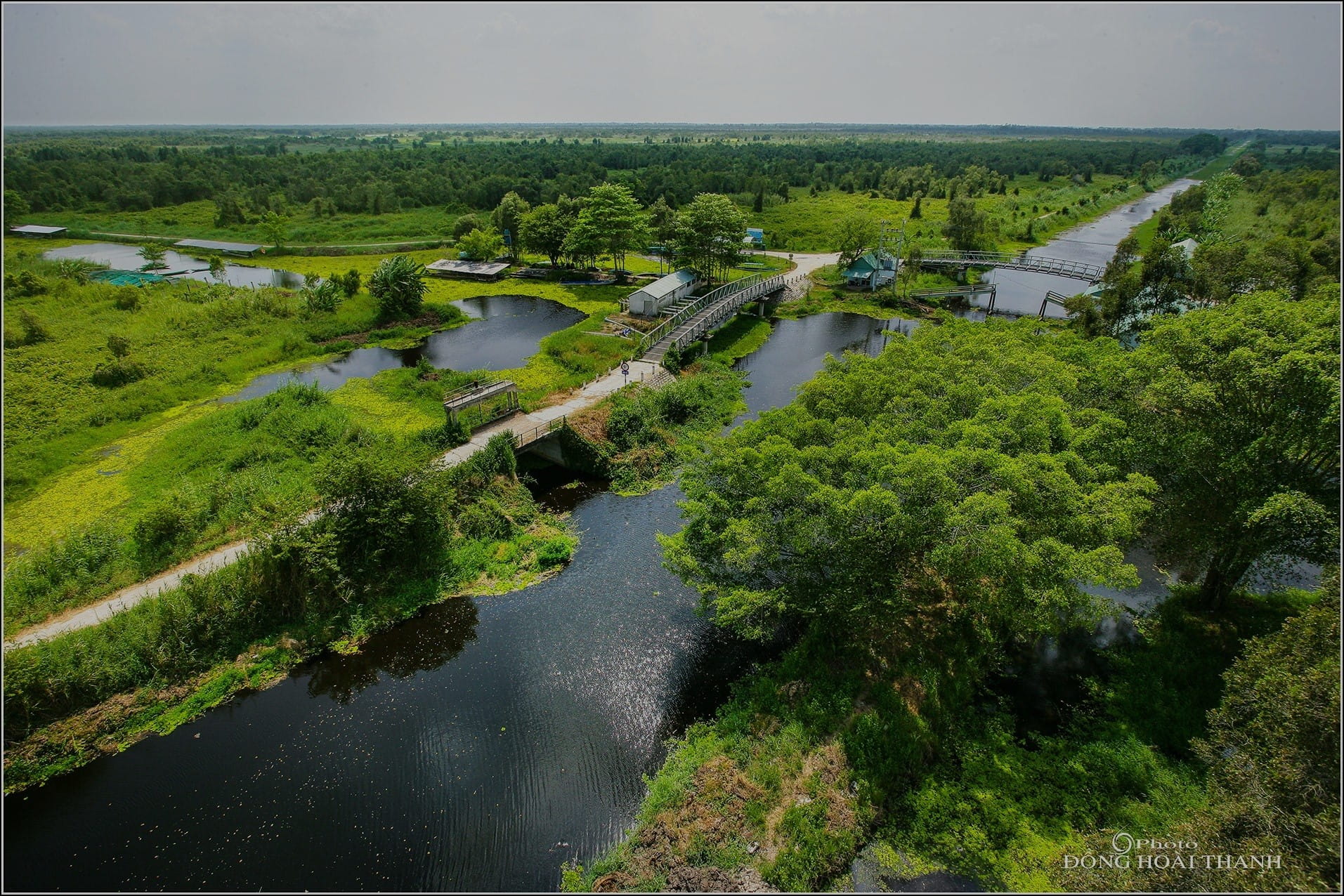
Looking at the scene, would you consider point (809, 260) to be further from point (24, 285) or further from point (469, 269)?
point (24, 285)

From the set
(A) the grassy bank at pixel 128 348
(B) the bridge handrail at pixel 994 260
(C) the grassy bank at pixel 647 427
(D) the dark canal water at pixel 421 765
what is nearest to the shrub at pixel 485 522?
(D) the dark canal water at pixel 421 765

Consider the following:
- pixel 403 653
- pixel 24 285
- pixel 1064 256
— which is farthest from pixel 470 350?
pixel 1064 256

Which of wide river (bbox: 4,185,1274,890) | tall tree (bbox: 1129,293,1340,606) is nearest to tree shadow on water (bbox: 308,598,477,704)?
wide river (bbox: 4,185,1274,890)

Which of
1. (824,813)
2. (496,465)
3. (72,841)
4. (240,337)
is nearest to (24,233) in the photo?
(240,337)

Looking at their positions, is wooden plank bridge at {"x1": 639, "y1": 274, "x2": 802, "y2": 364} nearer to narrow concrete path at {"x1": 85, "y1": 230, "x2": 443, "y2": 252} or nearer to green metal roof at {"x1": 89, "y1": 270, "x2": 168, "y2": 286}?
narrow concrete path at {"x1": 85, "y1": 230, "x2": 443, "y2": 252}

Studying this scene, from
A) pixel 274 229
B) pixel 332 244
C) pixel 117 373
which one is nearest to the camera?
pixel 117 373

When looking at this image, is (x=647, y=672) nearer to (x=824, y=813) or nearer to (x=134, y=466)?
(x=824, y=813)
